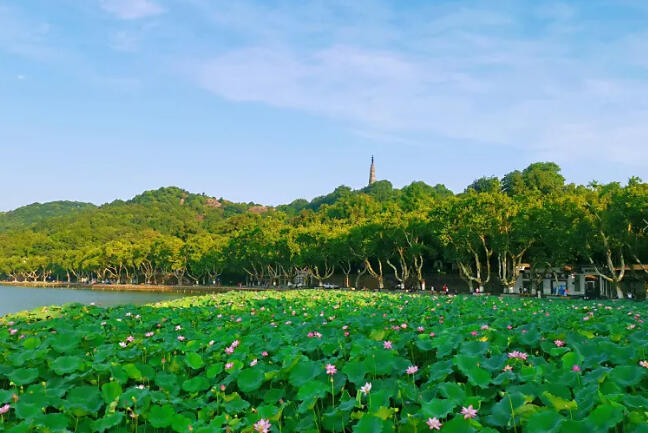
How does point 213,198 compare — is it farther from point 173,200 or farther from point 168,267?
point 168,267

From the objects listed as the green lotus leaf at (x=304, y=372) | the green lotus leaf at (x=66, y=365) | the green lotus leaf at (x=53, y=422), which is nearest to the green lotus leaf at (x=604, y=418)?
the green lotus leaf at (x=304, y=372)

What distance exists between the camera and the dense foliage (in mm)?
29219

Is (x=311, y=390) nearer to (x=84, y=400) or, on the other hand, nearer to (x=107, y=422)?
(x=107, y=422)

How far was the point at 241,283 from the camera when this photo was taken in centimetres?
7238

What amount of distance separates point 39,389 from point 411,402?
2.74 meters

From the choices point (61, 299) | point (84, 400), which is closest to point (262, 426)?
point (84, 400)

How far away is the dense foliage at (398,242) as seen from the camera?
29.2m

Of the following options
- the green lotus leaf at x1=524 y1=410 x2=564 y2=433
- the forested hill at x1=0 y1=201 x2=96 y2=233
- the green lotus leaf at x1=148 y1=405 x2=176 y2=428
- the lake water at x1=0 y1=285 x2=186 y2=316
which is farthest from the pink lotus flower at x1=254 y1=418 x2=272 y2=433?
the forested hill at x1=0 y1=201 x2=96 y2=233

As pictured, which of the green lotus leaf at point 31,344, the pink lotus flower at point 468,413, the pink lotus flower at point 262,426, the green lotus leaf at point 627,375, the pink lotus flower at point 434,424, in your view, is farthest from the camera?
the green lotus leaf at point 31,344

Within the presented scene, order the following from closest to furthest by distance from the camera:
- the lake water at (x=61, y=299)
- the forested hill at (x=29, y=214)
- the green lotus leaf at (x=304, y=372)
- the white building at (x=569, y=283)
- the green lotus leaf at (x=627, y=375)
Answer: the green lotus leaf at (x=627, y=375), the green lotus leaf at (x=304, y=372), the white building at (x=569, y=283), the lake water at (x=61, y=299), the forested hill at (x=29, y=214)

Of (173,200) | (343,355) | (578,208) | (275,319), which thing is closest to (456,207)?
(578,208)

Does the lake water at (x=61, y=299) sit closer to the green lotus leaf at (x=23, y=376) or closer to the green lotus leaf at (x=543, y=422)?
the green lotus leaf at (x=23, y=376)

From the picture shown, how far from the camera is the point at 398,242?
1678 inches

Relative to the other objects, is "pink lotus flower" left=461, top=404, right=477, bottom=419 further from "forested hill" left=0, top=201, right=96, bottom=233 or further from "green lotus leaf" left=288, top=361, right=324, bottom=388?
"forested hill" left=0, top=201, right=96, bottom=233
